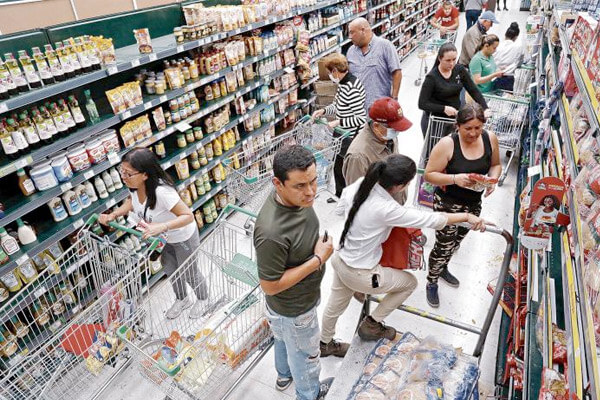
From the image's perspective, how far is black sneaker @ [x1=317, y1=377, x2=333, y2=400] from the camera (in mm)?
2716

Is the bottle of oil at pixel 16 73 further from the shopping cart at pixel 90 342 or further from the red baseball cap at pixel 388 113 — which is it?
the red baseball cap at pixel 388 113

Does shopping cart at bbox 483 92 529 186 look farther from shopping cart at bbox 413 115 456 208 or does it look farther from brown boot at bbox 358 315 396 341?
brown boot at bbox 358 315 396 341

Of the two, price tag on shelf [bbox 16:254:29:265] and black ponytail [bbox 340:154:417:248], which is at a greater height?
black ponytail [bbox 340:154:417:248]

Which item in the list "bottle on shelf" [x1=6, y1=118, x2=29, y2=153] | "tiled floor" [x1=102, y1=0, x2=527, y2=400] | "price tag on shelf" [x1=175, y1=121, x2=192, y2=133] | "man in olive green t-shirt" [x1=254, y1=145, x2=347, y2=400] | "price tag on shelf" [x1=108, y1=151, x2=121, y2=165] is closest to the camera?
"man in olive green t-shirt" [x1=254, y1=145, x2=347, y2=400]

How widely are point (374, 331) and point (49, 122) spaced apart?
2613 mm

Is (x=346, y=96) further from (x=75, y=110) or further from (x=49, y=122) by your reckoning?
(x=49, y=122)

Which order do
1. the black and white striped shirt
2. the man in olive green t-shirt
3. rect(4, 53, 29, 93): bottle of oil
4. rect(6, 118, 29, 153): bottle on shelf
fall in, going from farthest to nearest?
the black and white striped shirt
rect(6, 118, 29, 153): bottle on shelf
rect(4, 53, 29, 93): bottle of oil
the man in olive green t-shirt

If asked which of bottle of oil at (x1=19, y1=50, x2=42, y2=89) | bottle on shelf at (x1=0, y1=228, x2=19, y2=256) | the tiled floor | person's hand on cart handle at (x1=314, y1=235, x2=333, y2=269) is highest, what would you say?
bottle of oil at (x1=19, y1=50, x2=42, y2=89)

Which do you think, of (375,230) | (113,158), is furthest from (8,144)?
(375,230)

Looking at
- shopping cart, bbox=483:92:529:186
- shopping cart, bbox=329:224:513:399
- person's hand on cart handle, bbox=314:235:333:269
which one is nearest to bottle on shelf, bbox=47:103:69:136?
person's hand on cart handle, bbox=314:235:333:269

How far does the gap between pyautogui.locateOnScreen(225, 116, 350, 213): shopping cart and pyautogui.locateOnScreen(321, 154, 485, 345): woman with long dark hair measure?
5.00 feet

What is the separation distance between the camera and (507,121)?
5.21 meters

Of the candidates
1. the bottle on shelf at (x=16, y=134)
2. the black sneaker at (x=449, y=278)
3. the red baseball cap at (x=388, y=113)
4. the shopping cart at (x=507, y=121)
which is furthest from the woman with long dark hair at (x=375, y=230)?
the shopping cart at (x=507, y=121)

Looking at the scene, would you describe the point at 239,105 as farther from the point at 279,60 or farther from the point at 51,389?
the point at 51,389
